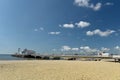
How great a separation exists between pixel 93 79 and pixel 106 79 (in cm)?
102

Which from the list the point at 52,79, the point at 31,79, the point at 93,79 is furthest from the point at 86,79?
the point at 31,79

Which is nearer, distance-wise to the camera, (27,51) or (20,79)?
(20,79)

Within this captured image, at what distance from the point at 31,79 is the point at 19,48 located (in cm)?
12833

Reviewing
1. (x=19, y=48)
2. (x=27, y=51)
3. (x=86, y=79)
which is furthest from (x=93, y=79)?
(x=19, y=48)

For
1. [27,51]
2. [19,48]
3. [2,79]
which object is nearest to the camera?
[2,79]

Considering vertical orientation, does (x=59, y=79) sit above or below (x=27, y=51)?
below

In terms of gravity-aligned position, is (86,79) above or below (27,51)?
below

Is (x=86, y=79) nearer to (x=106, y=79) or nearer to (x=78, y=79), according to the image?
(x=78, y=79)

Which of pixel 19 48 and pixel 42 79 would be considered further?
pixel 19 48

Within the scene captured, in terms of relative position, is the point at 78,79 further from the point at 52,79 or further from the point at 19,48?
the point at 19,48

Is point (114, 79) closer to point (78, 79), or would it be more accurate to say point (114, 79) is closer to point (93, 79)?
point (93, 79)

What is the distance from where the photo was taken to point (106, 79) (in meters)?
13.4

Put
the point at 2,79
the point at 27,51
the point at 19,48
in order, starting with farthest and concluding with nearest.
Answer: the point at 19,48 < the point at 27,51 < the point at 2,79

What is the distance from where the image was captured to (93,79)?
1318cm
